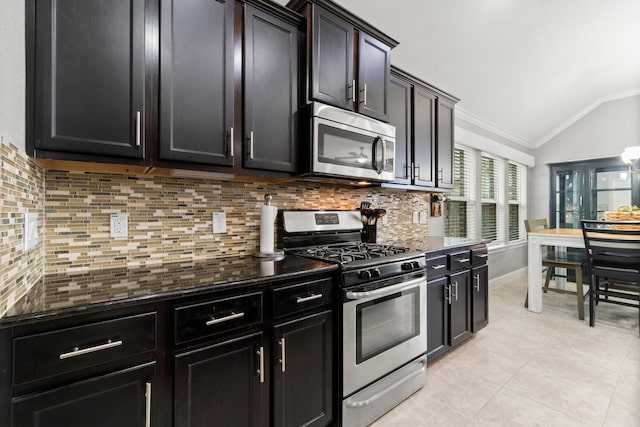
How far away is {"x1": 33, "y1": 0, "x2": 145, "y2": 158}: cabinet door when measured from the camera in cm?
107

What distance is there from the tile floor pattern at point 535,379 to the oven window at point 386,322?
0.44 m

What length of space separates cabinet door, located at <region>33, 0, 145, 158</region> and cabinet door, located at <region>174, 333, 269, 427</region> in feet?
2.95

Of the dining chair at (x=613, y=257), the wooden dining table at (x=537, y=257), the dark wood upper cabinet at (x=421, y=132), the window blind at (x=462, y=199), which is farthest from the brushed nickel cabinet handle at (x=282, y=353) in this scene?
the wooden dining table at (x=537, y=257)

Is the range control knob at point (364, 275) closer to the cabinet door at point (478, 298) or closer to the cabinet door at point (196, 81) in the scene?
the cabinet door at point (196, 81)

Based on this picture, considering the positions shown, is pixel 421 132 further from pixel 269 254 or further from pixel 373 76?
pixel 269 254

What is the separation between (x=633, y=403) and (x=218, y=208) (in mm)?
2930

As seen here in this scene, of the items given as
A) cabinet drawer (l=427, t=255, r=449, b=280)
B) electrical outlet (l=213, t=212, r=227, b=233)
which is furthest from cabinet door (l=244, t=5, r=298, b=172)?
cabinet drawer (l=427, t=255, r=449, b=280)

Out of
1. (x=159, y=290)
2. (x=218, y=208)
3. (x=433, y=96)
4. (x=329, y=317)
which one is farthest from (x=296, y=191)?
(x=433, y=96)

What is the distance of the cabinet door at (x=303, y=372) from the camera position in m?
1.35

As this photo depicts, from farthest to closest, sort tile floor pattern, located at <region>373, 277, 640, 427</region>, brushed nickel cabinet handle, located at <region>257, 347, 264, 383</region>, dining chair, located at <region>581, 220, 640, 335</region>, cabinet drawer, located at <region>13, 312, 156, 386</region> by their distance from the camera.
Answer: dining chair, located at <region>581, 220, 640, 335</region>
tile floor pattern, located at <region>373, 277, 640, 427</region>
brushed nickel cabinet handle, located at <region>257, 347, 264, 383</region>
cabinet drawer, located at <region>13, 312, 156, 386</region>

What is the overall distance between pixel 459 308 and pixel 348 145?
1706 millimetres

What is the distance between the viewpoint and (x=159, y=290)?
3.51ft

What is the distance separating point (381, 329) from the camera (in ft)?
5.84

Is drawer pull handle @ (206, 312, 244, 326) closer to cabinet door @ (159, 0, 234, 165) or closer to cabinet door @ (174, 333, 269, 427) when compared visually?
cabinet door @ (174, 333, 269, 427)
